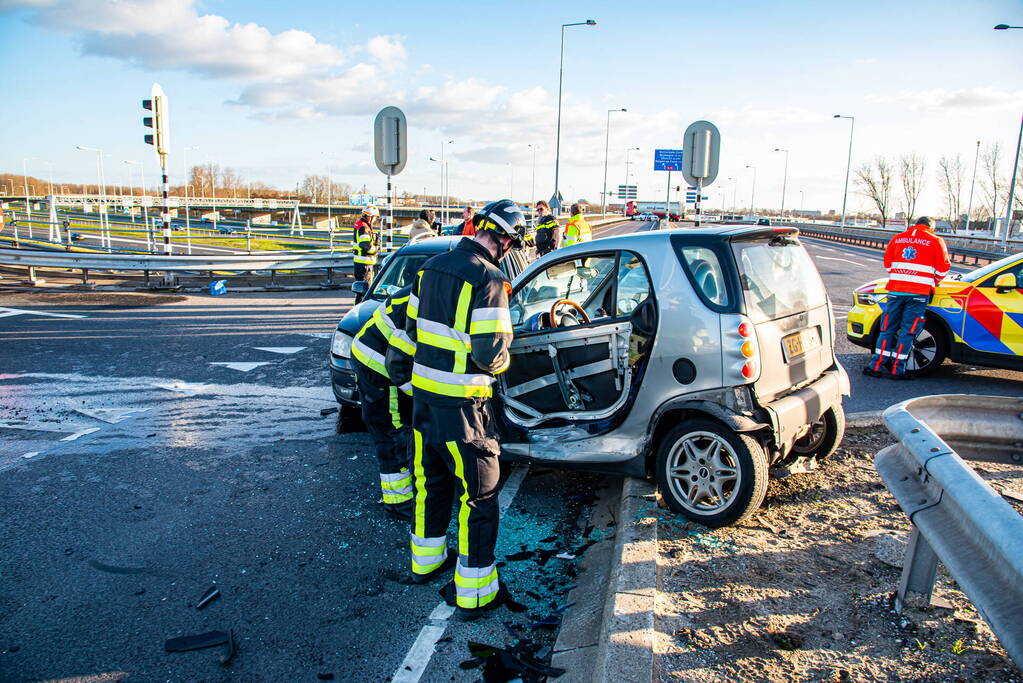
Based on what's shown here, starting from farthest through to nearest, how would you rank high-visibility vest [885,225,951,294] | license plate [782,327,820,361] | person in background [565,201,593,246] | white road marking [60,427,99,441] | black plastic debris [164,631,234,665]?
person in background [565,201,593,246] → high-visibility vest [885,225,951,294] → white road marking [60,427,99,441] → license plate [782,327,820,361] → black plastic debris [164,631,234,665]

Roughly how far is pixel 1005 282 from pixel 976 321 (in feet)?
1.59

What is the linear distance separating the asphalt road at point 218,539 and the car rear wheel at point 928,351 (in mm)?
4981

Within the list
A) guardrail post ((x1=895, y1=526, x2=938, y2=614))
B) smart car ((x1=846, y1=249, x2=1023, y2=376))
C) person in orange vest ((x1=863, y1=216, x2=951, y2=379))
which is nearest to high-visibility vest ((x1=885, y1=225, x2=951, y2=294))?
person in orange vest ((x1=863, y1=216, x2=951, y2=379))

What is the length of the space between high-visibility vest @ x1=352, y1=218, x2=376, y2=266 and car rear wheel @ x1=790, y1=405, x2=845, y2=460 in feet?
31.7

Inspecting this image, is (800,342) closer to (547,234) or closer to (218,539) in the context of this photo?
(218,539)

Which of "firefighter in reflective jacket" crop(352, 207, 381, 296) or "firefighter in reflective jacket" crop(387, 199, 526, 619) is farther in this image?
"firefighter in reflective jacket" crop(352, 207, 381, 296)

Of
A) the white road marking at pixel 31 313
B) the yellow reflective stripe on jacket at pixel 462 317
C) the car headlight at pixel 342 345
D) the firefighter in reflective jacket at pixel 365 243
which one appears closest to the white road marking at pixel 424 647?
the yellow reflective stripe on jacket at pixel 462 317

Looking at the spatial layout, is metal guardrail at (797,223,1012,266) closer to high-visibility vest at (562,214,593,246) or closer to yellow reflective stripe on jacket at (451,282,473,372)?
high-visibility vest at (562,214,593,246)

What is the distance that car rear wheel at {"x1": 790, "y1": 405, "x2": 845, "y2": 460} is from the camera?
15.6ft

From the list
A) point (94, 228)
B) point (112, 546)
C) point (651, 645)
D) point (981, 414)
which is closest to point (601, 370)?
point (651, 645)

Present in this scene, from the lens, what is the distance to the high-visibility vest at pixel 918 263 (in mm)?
7414

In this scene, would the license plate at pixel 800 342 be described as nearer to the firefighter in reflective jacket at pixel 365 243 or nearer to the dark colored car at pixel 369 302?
the dark colored car at pixel 369 302

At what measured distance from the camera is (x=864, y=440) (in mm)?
5543

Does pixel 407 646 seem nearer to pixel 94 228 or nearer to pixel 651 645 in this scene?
pixel 651 645
